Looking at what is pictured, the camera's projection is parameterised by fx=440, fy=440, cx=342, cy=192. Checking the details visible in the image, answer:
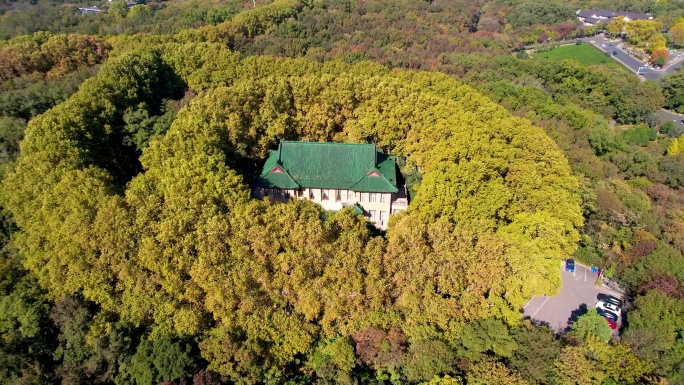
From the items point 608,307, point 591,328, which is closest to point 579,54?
point 608,307

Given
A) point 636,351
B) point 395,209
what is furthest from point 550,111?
point 636,351

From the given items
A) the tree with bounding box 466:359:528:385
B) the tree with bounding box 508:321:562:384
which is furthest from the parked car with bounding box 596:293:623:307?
the tree with bounding box 466:359:528:385

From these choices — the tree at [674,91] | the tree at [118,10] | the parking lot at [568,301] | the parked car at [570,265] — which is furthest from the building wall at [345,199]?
the tree at [674,91]

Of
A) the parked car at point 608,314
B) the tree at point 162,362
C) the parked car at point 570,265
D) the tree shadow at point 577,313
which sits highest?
the tree at point 162,362

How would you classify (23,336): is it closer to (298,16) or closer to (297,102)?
(297,102)

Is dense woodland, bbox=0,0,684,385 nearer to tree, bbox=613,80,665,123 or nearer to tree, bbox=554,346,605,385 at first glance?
tree, bbox=554,346,605,385

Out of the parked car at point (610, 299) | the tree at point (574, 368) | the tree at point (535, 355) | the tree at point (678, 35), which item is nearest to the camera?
the tree at point (574, 368)

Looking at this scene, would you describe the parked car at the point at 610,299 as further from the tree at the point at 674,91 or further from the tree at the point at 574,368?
the tree at the point at 674,91
